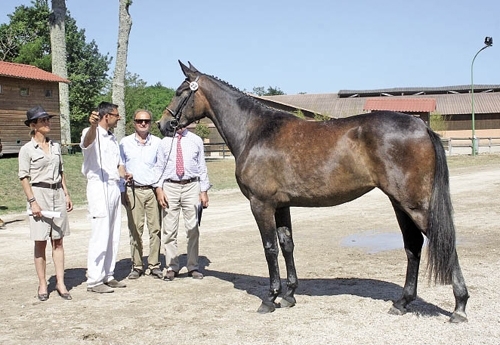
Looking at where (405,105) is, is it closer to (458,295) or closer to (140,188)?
(140,188)

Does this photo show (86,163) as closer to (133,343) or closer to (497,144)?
(133,343)

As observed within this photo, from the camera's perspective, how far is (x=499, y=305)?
5.37m

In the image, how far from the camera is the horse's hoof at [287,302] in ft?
18.7

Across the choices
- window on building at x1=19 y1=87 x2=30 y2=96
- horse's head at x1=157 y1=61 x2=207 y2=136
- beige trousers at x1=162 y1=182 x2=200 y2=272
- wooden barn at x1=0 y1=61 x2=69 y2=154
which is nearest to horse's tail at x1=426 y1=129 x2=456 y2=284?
horse's head at x1=157 y1=61 x2=207 y2=136

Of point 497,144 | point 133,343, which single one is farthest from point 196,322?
point 497,144

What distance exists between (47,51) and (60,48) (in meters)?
22.9

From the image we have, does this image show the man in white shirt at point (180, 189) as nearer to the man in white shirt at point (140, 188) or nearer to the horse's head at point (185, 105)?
the man in white shirt at point (140, 188)

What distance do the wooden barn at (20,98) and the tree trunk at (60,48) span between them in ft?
2.54

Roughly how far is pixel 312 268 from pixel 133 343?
337cm

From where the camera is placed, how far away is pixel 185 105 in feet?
20.3

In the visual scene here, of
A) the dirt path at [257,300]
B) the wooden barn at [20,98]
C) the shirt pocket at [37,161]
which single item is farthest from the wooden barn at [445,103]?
the shirt pocket at [37,161]

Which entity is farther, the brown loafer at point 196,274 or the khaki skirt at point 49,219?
the brown loafer at point 196,274

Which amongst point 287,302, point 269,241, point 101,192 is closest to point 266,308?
point 287,302

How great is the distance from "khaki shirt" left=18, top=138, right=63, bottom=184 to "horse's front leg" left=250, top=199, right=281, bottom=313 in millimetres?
2393
